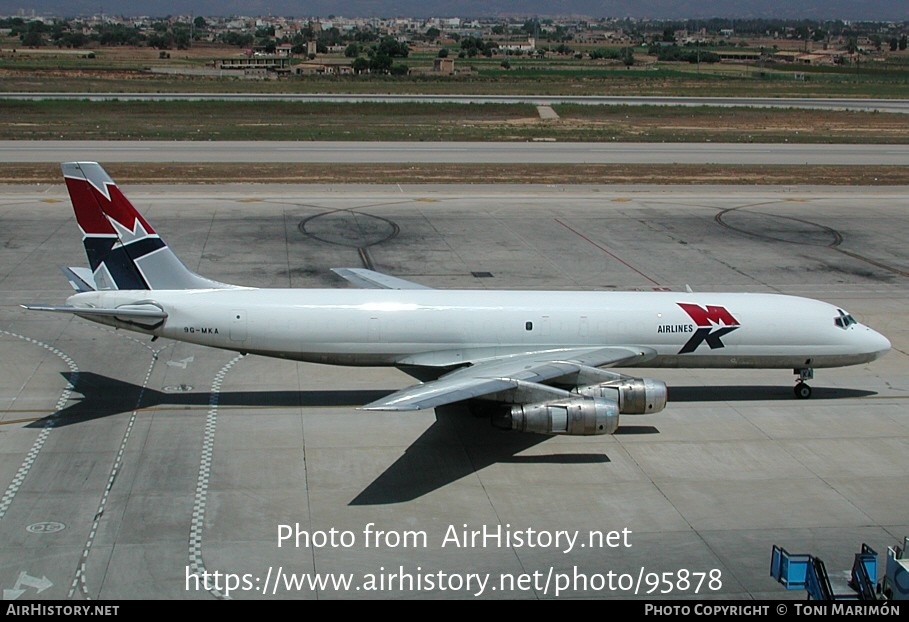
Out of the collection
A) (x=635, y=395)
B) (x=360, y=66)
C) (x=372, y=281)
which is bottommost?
(x=635, y=395)

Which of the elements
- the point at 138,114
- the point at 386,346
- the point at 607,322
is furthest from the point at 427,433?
the point at 138,114

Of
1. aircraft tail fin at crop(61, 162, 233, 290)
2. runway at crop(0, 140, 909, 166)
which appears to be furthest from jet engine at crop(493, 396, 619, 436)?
runway at crop(0, 140, 909, 166)

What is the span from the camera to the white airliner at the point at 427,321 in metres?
31.7

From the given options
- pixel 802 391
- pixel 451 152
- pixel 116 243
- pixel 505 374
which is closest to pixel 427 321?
pixel 505 374

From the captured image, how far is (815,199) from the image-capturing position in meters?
72.6

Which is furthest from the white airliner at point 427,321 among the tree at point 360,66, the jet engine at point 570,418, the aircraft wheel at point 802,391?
the tree at point 360,66

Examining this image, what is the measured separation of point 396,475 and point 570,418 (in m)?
5.04

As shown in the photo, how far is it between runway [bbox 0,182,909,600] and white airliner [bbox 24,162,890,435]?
6.34 feet

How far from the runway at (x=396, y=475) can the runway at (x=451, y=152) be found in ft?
119

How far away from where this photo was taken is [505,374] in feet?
98.5

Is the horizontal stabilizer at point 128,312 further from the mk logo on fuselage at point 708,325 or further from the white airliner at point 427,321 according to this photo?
the mk logo on fuselage at point 708,325

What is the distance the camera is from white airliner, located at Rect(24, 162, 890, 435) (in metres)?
31.7

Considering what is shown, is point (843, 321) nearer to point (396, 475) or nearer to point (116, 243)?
point (396, 475)

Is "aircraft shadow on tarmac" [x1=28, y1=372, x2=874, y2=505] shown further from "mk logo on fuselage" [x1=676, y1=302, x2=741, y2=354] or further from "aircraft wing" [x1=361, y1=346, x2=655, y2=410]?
"mk logo on fuselage" [x1=676, y1=302, x2=741, y2=354]
